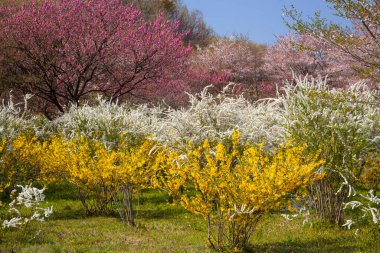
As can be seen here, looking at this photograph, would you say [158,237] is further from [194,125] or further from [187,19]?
[187,19]

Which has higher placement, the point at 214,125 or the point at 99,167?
the point at 214,125

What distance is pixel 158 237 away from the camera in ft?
24.0

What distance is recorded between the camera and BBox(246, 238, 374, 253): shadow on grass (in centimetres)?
636

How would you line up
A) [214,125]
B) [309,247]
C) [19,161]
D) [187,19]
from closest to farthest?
[309,247] → [214,125] → [19,161] → [187,19]

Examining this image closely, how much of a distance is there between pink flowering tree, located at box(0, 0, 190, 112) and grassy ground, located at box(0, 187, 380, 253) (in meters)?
8.17

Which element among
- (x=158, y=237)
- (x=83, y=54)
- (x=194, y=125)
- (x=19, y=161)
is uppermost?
(x=83, y=54)

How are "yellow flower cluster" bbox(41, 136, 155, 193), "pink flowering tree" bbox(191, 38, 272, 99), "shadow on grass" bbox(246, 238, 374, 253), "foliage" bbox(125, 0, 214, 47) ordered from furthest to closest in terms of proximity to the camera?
"foliage" bbox(125, 0, 214, 47)
"pink flowering tree" bbox(191, 38, 272, 99)
"yellow flower cluster" bbox(41, 136, 155, 193)
"shadow on grass" bbox(246, 238, 374, 253)

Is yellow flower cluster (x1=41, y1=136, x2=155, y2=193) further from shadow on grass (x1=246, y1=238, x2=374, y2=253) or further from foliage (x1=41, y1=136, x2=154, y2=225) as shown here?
shadow on grass (x1=246, y1=238, x2=374, y2=253)

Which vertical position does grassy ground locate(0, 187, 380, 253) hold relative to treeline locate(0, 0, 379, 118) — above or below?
below

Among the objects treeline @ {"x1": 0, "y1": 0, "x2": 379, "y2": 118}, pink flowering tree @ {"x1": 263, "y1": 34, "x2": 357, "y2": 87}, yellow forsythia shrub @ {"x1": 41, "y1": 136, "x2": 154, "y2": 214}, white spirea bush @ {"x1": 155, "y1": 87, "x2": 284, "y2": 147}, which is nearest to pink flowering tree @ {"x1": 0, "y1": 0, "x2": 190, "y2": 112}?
treeline @ {"x1": 0, "y1": 0, "x2": 379, "y2": 118}

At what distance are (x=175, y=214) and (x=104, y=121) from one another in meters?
2.76

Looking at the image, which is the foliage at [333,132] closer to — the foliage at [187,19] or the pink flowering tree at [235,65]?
the pink flowering tree at [235,65]

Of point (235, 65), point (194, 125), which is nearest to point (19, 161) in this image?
point (194, 125)

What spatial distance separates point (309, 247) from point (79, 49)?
519 inches
